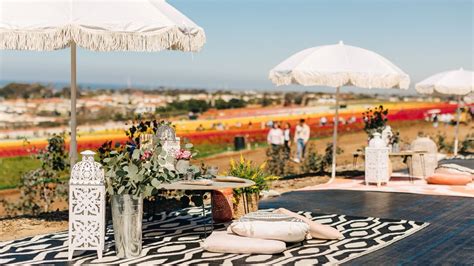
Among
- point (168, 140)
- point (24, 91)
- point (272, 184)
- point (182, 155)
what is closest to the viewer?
point (182, 155)

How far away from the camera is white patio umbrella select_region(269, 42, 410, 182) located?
12844 mm

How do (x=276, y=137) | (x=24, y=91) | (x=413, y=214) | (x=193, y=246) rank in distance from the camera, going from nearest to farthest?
(x=193, y=246) → (x=413, y=214) → (x=276, y=137) → (x=24, y=91)

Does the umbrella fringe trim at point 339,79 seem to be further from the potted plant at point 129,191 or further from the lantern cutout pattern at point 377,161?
the potted plant at point 129,191

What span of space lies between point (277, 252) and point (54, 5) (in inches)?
142

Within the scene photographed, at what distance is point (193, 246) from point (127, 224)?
94 cm

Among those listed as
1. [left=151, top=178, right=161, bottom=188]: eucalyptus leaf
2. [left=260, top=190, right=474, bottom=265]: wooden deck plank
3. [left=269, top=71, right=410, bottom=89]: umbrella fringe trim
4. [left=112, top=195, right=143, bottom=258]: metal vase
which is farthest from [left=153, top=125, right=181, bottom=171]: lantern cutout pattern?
[left=269, top=71, right=410, bottom=89]: umbrella fringe trim

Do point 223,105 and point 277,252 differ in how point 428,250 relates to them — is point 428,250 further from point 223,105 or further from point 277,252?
point 223,105

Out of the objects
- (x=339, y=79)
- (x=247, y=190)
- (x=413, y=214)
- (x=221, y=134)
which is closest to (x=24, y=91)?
(x=221, y=134)

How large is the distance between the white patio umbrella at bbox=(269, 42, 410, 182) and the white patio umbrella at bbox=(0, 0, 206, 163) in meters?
5.33

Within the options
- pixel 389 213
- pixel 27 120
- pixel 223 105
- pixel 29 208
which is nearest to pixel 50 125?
pixel 27 120

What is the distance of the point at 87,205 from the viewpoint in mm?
7055

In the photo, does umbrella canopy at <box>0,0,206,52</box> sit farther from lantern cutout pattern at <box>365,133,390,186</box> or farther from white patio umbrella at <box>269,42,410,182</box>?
lantern cutout pattern at <box>365,133,390,186</box>

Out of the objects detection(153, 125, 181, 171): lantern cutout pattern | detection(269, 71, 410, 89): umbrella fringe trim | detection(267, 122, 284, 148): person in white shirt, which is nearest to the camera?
detection(153, 125, 181, 171): lantern cutout pattern

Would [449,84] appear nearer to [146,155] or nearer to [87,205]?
[146,155]
